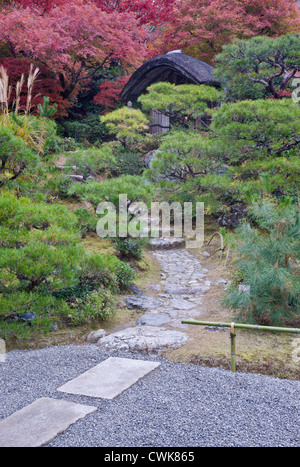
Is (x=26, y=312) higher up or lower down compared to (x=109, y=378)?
higher up

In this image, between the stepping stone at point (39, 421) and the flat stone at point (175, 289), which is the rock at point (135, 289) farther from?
the stepping stone at point (39, 421)

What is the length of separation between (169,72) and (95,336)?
429 inches

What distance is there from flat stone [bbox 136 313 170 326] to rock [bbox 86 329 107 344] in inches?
24.4

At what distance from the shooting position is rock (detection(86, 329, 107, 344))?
3902mm

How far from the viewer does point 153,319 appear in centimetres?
459

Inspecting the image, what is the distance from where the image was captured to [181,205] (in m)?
8.87

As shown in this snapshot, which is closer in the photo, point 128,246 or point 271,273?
point 271,273

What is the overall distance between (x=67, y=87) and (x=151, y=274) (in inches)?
342

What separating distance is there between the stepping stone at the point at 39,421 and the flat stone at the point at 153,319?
6.64 ft

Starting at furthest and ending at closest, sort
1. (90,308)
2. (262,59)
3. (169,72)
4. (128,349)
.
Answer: (169,72)
(262,59)
(90,308)
(128,349)

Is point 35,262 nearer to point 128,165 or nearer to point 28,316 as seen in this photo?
point 28,316

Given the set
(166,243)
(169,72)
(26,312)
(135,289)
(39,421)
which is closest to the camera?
(39,421)

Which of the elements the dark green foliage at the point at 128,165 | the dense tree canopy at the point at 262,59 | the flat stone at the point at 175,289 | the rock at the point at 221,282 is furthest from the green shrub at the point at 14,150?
the dark green foliage at the point at 128,165

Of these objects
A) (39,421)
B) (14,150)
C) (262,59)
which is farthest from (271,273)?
(262,59)
